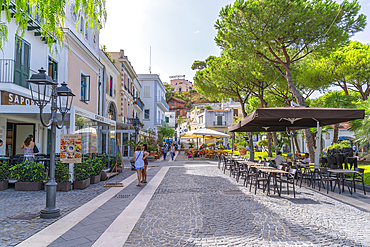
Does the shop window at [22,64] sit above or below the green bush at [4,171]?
above

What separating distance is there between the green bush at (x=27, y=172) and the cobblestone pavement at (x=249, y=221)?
13.2 ft

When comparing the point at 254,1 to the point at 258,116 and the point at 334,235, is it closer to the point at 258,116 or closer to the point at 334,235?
the point at 258,116

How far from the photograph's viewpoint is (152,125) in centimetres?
3794

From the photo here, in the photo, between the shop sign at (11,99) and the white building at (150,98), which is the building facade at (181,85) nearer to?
the white building at (150,98)

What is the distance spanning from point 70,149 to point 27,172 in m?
1.75

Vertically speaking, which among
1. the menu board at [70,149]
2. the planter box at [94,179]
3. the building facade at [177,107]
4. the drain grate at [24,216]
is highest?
the building facade at [177,107]

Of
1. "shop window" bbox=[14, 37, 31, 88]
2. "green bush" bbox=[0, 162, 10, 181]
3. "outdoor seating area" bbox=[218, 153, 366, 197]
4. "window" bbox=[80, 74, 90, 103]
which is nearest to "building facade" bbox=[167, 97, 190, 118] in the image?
"window" bbox=[80, 74, 90, 103]

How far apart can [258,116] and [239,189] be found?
8.39 ft

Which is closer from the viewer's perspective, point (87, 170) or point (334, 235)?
point (334, 235)

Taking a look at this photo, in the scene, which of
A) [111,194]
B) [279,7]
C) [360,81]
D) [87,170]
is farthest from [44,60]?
[360,81]

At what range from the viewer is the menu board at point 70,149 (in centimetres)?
800

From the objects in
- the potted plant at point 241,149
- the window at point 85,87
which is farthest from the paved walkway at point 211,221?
the potted plant at point 241,149

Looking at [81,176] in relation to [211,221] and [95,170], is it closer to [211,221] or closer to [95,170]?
[95,170]

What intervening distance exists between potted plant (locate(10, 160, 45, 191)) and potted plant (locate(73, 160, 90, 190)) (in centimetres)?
100
